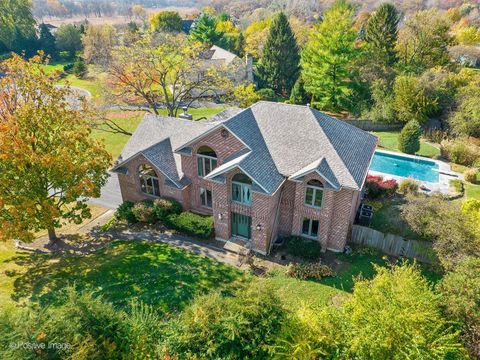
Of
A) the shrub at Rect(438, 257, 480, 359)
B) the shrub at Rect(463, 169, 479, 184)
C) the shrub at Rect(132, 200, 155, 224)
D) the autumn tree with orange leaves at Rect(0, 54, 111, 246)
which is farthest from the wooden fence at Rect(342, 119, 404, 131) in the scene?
the autumn tree with orange leaves at Rect(0, 54, 111, 246)

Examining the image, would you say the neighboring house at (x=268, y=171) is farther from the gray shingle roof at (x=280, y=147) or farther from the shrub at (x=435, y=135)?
the shrub at (x=435, y=135)

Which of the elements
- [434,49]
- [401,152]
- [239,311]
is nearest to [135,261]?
[239,311]

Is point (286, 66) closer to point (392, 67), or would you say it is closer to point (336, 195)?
point (392, 67)

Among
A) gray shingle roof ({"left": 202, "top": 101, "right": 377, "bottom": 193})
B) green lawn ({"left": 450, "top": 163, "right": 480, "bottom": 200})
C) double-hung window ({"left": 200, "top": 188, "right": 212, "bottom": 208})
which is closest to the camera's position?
gray shingle roof ({"left": 202, "top": 101, "right": 377, "bottom": 193})

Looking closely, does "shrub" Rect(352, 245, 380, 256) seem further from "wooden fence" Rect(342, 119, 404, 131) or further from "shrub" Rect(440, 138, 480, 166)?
"wooden fence" Rect(342, 119, 404, 131)

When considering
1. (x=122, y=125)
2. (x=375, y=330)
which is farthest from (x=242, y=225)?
(x=122, y=125)
